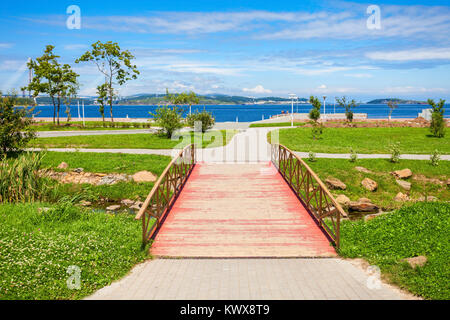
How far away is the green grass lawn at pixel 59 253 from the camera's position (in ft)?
18.6

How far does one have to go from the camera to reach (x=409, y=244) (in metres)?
7.11

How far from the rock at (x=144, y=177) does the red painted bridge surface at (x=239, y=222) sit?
345 cm

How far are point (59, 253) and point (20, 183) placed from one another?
6410 mm

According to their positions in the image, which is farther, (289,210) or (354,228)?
(289,210)

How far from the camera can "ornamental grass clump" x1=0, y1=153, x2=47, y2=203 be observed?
1134 cm

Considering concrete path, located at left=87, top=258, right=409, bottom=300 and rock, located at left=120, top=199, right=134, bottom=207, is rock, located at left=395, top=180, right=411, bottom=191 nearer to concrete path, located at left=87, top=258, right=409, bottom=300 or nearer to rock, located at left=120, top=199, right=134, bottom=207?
concrete path, located at left=87, top=258, right=409, bottom=300

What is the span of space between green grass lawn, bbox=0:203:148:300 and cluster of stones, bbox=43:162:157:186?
6.40 m

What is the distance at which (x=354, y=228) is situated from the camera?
328 inches

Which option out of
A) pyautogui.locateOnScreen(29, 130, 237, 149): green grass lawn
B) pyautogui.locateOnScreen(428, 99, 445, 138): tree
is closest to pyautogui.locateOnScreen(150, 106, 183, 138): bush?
pyautogui.locateOnScreen(29, 130, 237, 149): green grass lawn

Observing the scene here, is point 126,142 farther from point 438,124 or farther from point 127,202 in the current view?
point 438,124

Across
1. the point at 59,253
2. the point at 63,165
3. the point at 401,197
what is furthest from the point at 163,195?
the point at 401,197
